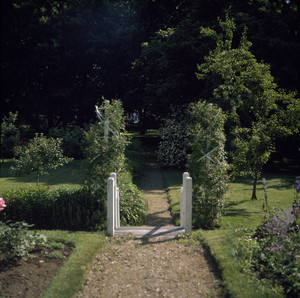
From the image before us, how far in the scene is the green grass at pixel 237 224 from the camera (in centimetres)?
446

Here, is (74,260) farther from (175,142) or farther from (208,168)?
(175,142)

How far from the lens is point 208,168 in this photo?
771 centimetres

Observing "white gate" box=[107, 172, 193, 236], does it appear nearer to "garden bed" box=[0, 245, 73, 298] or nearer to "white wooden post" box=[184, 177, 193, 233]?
"white wooden post" box=[184, 177, 193, 233]

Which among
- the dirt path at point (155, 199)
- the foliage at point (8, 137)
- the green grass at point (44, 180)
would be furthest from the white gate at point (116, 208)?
the foliage at point (8, 137)

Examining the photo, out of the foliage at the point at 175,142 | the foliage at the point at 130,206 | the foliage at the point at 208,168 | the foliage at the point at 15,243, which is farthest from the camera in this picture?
the foliage at the point at 175,142

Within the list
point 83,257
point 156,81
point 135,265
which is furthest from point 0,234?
point 156,81

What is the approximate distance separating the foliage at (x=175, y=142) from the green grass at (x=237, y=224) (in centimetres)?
117

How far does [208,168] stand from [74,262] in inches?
148

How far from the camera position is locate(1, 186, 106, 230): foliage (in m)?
7.31

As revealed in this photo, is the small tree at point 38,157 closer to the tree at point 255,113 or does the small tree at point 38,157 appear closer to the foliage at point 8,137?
the tree at point 255,113

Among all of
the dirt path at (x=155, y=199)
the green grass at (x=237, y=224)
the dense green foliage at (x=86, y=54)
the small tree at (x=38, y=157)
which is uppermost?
the dense green foliage at (x=86, y=54)

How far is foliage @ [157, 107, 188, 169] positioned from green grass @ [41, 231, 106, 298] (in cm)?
1059

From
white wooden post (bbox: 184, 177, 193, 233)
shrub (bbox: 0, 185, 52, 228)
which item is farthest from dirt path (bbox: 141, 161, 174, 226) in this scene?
shrub (bbox: 0, 185, 52, 228)

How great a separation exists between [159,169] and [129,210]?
982 cm
